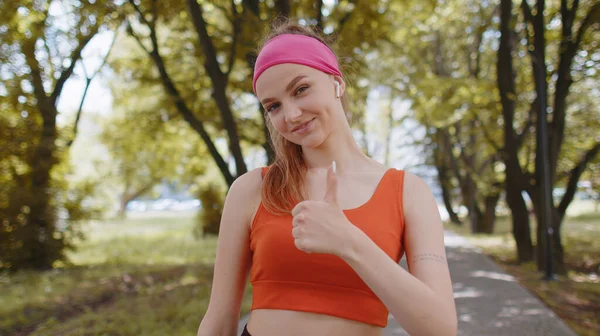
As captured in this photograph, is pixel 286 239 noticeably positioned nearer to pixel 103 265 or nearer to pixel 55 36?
pixel 55 36

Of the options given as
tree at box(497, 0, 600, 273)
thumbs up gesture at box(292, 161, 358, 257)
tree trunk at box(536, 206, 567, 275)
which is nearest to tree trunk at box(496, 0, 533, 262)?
tree at box(497, 0, 600, 273)

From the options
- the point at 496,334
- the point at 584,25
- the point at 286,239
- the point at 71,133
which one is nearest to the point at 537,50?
the point at 584,25

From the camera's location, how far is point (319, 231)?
1.33m

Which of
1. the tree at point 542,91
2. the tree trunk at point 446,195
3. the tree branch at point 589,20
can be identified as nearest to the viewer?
the tree branch at point 589,20

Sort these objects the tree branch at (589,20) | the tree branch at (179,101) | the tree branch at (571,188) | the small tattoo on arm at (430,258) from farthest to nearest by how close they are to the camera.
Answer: the tree branch at (571,188) < the tree branch at (179,101) < the tree branch at (589,20) < the small tattoo on arm at (430,258)

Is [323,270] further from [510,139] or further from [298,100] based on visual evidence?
[510,139]

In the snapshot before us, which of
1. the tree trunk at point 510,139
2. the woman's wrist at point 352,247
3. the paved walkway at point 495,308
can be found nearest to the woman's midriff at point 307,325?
the woman's wrist at point 352,247

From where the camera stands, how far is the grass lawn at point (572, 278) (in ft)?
18.8

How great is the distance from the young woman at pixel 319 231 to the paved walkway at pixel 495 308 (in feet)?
11.3

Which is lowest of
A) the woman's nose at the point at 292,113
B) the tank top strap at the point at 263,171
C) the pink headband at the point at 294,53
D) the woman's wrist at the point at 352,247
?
the woman's wrist at the point at 352,247

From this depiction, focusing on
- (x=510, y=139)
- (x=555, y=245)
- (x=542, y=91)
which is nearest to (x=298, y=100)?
(x=542, y=91)

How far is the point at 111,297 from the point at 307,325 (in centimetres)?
652

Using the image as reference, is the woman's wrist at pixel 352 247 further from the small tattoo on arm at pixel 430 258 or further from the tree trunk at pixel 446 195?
the tree trunk at pixel 446 195

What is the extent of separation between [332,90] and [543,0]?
7.33 m
